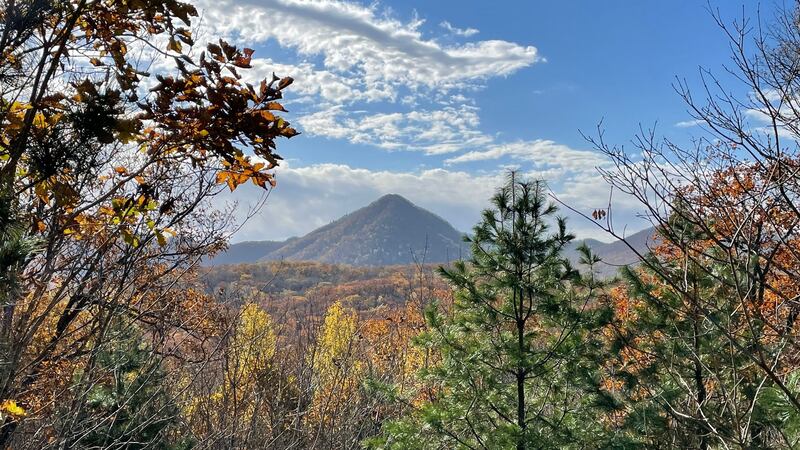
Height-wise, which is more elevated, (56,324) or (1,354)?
(1,354)

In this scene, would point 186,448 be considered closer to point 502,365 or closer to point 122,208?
point 502,365

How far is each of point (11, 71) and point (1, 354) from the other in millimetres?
1256

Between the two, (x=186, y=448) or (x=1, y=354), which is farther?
(x=186, y=448)

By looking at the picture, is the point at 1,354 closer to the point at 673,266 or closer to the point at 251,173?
the point at 251,173

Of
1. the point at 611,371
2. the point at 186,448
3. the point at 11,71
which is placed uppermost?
the point at 11,71

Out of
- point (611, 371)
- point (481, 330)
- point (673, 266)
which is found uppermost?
point (673, 266)

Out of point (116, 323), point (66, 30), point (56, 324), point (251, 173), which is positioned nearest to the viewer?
point (66, 30)

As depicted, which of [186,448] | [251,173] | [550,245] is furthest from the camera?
[550,245]

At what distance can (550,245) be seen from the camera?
22.3 ft

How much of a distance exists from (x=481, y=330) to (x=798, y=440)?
4439 mm

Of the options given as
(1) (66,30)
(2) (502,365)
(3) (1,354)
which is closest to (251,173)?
(1) (66,30)

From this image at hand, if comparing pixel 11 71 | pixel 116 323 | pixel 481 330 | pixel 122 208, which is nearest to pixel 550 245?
pixel 481 330

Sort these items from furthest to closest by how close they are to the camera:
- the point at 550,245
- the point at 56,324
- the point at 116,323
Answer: the point at 56,324
the point at 550,245
the point at 116,323

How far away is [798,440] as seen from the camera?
8.07 ft
